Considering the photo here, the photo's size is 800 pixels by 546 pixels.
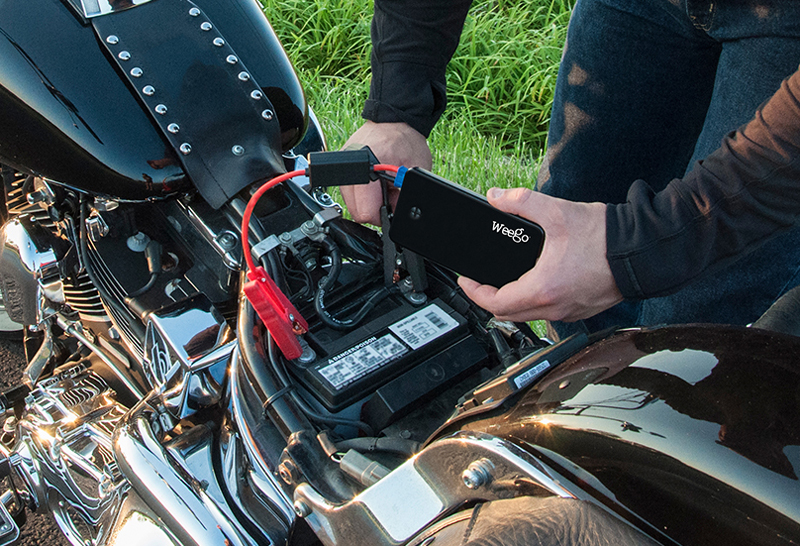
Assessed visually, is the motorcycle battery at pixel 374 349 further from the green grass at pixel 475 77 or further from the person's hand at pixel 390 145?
the green grass at pixel 475 77

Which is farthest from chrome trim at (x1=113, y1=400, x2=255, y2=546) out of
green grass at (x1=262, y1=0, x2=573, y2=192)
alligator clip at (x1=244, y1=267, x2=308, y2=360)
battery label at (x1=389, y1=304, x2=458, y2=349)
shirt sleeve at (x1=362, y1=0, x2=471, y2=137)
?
green grass at (x1=262, y1=0, x2=573, y2=192)

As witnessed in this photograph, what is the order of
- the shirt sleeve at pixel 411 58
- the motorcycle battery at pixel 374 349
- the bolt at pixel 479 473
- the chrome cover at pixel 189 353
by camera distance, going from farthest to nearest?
the shirt sleeve at pixel 411 58
the chrome cover at pixel 189 353
the motorcycle battery at pixel 374 349
the bolt at pixel 479 473

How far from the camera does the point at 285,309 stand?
92 centimetres

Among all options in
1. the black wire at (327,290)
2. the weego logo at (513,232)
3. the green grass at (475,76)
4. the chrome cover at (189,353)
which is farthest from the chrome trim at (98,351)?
the green grass at (475,76)

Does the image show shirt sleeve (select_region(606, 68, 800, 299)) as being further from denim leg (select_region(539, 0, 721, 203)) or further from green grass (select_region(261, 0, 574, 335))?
green grass (select_region(261, 0, 574, 335))

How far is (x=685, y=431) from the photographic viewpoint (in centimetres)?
57

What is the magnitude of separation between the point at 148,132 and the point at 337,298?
1.40ft

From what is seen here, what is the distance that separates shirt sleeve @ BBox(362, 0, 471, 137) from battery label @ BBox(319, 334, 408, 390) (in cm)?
49

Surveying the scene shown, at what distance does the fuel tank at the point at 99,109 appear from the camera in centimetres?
110

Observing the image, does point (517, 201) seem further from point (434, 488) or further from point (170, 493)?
point (170, 493)

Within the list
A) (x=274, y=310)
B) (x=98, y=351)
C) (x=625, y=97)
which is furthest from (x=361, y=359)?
(x=625, y=97)

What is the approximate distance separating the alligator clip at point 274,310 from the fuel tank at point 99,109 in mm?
254

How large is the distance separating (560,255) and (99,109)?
2.56ft

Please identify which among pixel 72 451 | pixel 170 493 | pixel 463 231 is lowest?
pixel 72 451
